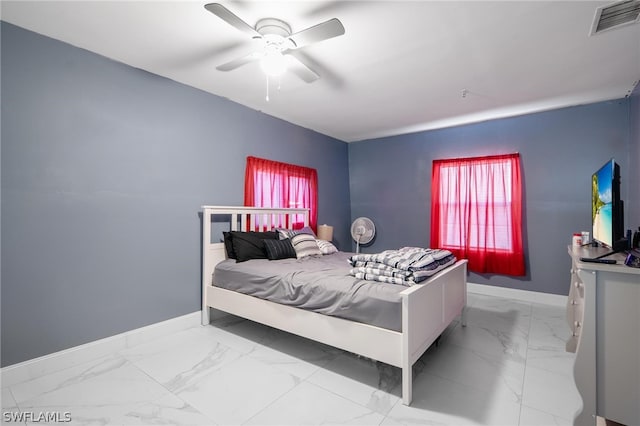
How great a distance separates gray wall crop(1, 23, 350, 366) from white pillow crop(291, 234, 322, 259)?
93 cm

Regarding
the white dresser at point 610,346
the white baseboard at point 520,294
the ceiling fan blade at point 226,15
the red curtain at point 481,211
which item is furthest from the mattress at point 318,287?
the white baseboard at point 520,294

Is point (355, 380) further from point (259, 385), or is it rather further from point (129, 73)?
point (129, 73)

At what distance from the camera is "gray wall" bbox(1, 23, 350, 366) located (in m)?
1.95

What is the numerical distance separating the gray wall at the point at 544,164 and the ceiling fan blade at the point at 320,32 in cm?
318

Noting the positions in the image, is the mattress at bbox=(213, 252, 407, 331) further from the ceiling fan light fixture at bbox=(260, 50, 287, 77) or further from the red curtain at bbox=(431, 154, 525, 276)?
the red curtain at bbox=(431, 154, 525, 276)

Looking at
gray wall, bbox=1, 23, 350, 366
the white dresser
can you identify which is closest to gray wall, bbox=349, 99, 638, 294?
the white dresser

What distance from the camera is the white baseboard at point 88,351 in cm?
190

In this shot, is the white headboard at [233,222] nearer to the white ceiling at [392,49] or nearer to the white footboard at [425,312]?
the white ceiling at [392,49]

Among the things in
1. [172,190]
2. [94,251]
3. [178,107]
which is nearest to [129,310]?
[94,251]

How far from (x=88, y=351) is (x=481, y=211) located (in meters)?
4.52

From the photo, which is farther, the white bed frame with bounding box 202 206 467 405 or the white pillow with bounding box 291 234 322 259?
the white pillow with bounding box 291 234 322 259

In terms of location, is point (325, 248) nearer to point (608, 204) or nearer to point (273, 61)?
point (273, 61)

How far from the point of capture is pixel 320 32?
5.39 feet

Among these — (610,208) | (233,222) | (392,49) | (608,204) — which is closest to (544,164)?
(608,204)
